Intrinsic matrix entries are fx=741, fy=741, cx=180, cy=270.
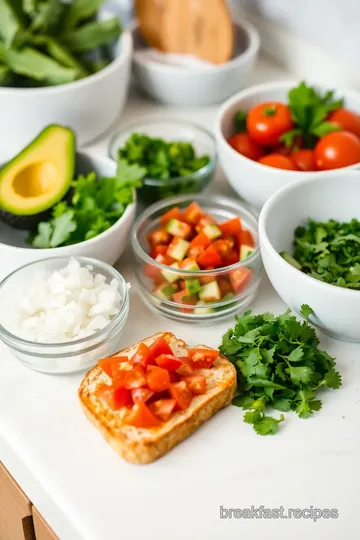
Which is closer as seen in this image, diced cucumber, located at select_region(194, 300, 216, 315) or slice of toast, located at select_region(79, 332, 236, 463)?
slice of toast, located at select_region(79, 332, 236, 463)

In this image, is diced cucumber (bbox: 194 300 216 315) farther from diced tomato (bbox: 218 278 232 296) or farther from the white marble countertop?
the white marble countertop

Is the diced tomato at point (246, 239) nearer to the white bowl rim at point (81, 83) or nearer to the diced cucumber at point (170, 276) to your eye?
the diced cucumber at point (170, 276)

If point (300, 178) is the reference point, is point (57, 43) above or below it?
above

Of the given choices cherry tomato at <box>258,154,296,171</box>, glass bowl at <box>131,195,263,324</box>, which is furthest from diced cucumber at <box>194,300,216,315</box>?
cherry tomato at <box>258,154,296,171</box>

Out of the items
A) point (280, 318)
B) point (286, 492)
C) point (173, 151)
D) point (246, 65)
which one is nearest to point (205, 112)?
point (246, 65)

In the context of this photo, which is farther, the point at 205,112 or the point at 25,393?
the point at 205,112

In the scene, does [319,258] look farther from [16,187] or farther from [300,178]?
[16,187]
